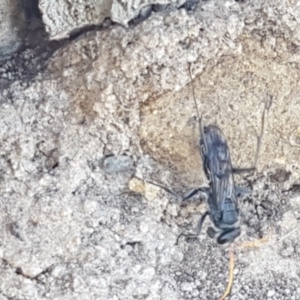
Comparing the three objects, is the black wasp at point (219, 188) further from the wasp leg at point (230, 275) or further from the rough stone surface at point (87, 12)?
the rough stone surface at point (87, 12)

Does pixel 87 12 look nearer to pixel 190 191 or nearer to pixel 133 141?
pixel 133 141

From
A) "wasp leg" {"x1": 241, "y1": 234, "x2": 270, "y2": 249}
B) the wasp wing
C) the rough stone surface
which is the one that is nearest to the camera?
the rough stone surface

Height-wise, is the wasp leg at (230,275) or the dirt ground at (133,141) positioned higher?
the dirt ground at (133,141)

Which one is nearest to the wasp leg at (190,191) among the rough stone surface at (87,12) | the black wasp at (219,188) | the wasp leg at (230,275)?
the black wasp at (219,188)

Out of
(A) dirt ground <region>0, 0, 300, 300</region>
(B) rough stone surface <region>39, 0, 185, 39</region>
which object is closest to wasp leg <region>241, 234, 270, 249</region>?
(A) dirt ground <region>0, 0, 300, 300</region>

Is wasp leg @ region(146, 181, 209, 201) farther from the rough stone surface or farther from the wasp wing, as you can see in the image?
the rough stone surface

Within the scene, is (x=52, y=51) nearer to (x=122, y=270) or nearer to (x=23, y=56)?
(x=23, y=56)

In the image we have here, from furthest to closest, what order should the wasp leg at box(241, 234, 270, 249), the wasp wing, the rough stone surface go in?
the wasp leg at box(241, 234, 270, 249) < the wasp wing < the rough stone surface

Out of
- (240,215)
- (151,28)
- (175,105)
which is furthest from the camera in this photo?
(240,215)

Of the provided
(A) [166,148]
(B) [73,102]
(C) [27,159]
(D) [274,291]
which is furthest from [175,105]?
(D) [274,291]
